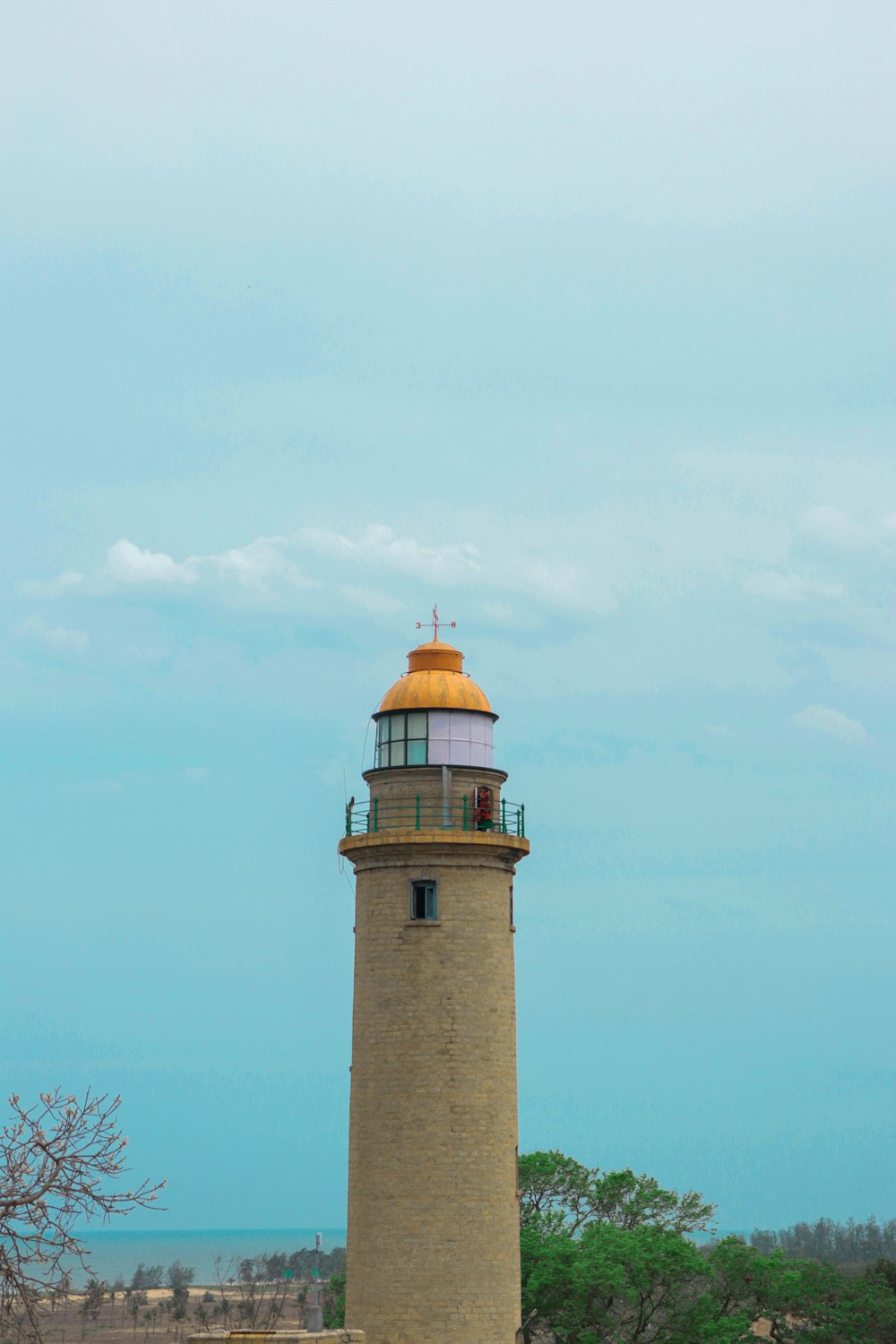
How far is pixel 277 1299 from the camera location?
5103 inches

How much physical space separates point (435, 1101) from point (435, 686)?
9835 millimetres

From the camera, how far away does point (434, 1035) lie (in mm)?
38719

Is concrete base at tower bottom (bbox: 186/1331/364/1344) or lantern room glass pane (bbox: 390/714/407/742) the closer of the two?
concrete base at tower bottom (bbox: 186/1331/364/1344)

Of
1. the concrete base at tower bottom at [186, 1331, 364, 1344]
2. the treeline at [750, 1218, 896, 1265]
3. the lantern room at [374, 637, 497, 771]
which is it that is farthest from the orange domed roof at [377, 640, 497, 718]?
the treeline at [750, 1218, 896, 1265]

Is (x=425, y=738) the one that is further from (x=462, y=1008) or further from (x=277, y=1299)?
(x=277, y=1299)

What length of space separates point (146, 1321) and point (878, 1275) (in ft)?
216

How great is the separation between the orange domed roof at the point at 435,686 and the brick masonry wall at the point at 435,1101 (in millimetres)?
3404

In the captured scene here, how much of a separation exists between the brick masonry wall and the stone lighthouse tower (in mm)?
39

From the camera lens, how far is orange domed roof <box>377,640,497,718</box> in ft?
135

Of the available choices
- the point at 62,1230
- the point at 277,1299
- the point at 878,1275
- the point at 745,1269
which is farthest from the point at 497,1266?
the point at 277,1299

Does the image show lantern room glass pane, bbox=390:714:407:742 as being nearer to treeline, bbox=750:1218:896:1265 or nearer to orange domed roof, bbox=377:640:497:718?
orange domed roof, bbox=377:640:497:718

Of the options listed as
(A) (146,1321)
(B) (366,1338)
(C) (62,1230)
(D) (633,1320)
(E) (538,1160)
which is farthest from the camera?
(A) (146,1321)

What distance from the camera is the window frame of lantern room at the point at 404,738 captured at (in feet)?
134

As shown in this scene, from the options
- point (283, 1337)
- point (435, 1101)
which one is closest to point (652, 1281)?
point (435, 1101)
